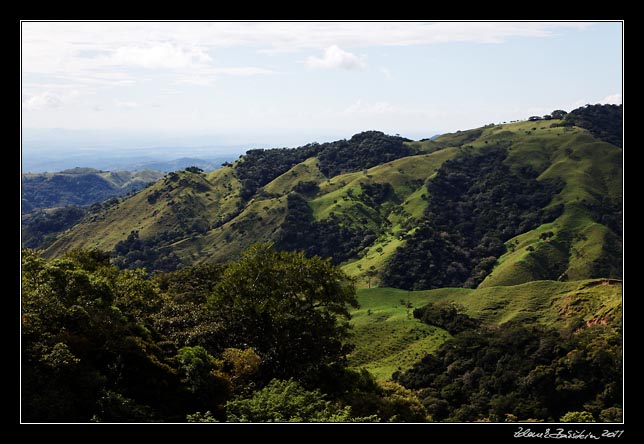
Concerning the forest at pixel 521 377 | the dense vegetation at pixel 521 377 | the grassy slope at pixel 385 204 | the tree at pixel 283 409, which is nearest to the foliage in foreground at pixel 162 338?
the tree at pixel 283 409

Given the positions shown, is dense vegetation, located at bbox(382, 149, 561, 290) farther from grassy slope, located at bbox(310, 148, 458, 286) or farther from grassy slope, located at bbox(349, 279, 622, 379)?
grassy slope, located at bbox(349, 279, 622, 379)

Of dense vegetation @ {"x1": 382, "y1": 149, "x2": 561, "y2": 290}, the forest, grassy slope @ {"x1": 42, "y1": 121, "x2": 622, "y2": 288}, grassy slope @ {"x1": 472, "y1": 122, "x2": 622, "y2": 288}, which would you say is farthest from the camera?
dense vegetation @ {"x1": 382, "y1": 149, "x2": 561, "y2": 290}

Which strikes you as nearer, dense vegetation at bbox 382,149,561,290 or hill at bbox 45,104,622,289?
dense vegetation at bbox 382,149,561,290

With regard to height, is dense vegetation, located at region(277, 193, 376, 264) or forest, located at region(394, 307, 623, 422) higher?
dense vegetation, located at region(277, 193, 376, 264)

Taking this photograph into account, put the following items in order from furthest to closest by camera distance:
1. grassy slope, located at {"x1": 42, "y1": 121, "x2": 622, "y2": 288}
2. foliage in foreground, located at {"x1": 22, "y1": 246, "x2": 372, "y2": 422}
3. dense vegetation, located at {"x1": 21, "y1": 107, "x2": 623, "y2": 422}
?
1. grassy slope, located at {"x1": 42, "y1": 121, "x2": 622, "y2": 288}
2. dense vegetation, located at {"x1": 21, "y1": 107, "x2": 623, "y2": 422}
3. foliage in foreground, located at {"x1": 22, "y1": 246, "x2": 372, "y2": 422}

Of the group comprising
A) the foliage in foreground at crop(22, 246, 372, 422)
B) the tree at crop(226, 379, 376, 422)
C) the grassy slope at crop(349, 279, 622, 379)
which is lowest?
the grassy slope at crop(349, 279, 622, 379)

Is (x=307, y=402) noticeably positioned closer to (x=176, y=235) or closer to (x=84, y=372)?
(x=84, y=372)

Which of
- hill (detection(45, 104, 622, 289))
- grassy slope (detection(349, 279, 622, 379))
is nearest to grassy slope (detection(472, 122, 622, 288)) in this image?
hill (detection(45, 104, 622, 289))
